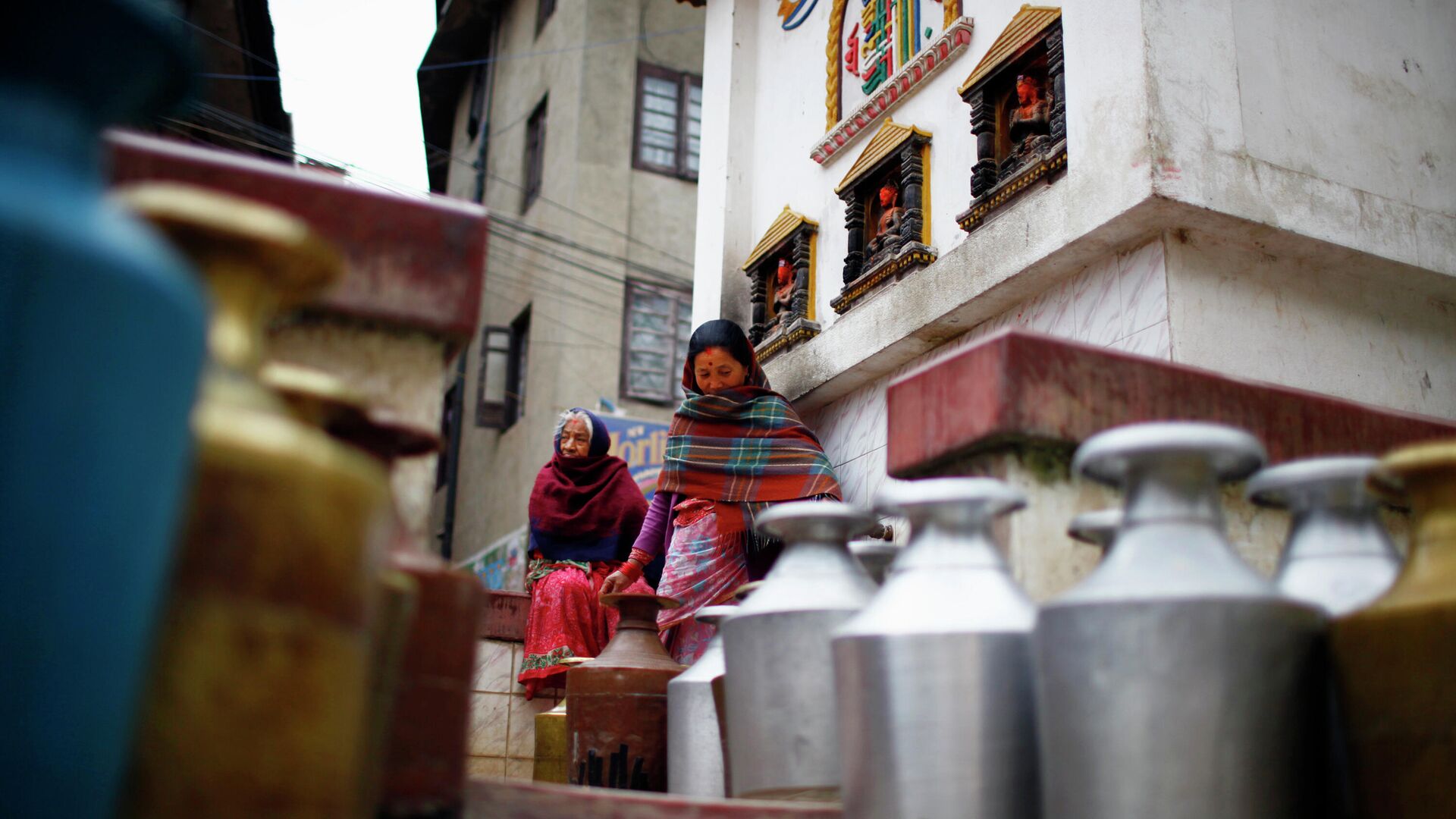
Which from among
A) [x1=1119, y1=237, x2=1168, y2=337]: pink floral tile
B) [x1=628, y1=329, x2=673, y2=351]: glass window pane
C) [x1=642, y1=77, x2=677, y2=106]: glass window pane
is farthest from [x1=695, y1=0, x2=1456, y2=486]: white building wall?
[x1=642, y1=77, x2=677, y2=106]: glass window pane

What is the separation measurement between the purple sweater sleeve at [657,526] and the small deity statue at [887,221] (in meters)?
1.53

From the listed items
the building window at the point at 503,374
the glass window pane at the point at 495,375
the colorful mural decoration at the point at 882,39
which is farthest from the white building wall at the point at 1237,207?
the glass window pane at the point at 495,375

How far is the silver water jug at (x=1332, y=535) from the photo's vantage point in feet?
5.46

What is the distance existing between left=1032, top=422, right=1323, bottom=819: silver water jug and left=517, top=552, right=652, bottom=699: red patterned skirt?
4.22 m

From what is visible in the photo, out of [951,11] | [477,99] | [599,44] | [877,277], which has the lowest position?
[877,277]

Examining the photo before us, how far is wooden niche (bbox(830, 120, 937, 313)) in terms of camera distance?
5363 mm

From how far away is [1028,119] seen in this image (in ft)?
15.5

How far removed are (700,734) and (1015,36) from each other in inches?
127

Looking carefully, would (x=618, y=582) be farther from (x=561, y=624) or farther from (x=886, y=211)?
(x=886, y=211)

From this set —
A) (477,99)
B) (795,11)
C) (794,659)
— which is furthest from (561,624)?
(477,99)

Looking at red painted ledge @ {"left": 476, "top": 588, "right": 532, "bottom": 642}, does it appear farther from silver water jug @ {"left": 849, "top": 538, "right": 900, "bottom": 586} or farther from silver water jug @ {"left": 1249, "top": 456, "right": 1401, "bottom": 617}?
silver water jug @ {"left": 1249, "top": 456, "right": 1401, "bottom": 617}

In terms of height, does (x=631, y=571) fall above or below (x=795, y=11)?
below

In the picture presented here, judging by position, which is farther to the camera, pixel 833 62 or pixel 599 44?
pixel 599 44

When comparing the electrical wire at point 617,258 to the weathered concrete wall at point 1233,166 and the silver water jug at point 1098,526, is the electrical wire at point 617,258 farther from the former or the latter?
the silver water jug at point 1098,526
